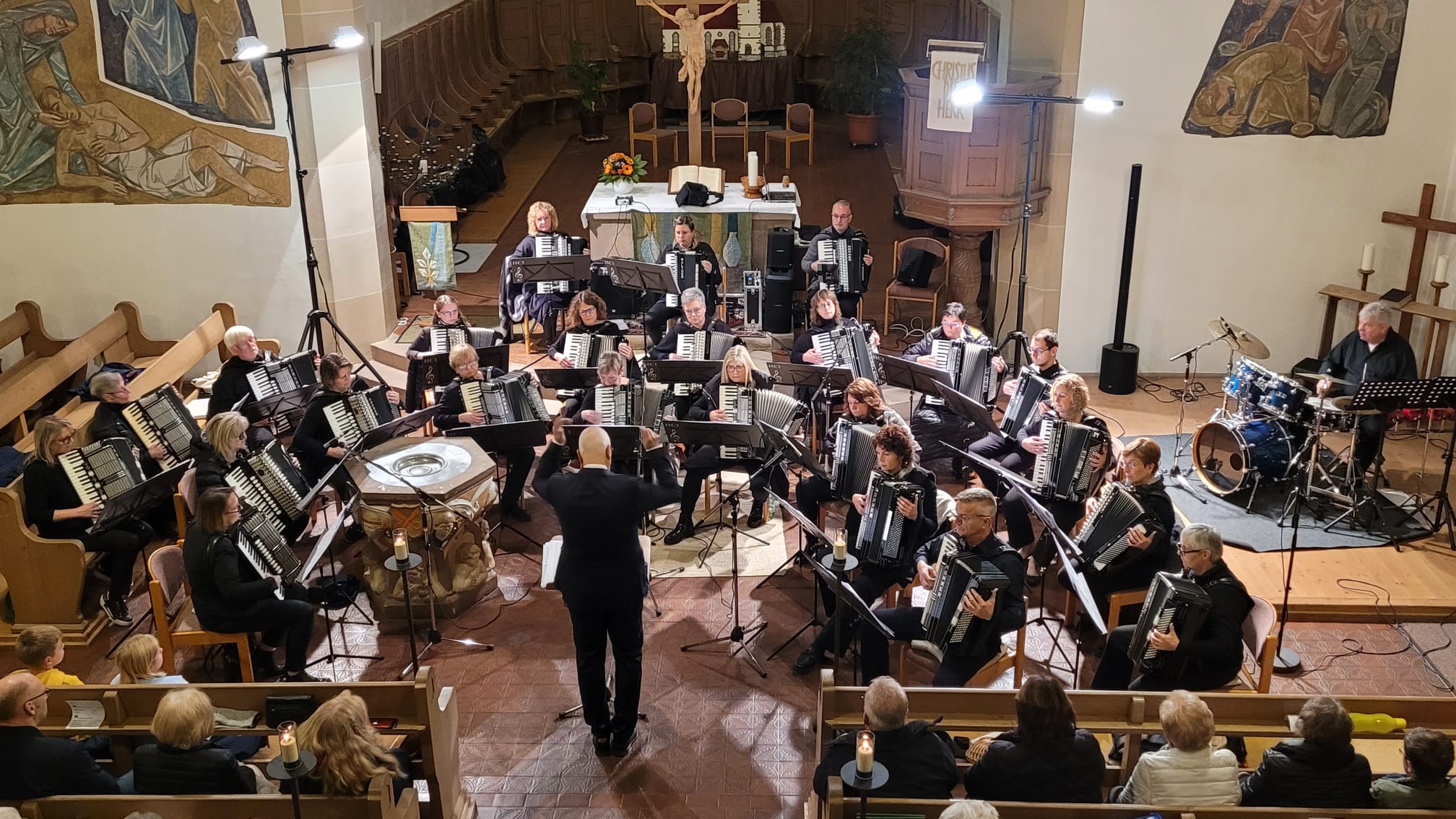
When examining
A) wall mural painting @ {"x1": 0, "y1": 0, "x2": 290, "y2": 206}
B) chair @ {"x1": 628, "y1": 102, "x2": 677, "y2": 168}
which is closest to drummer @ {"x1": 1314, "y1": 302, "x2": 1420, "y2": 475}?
wall mural painting @ {"x1": 0, "y1": 0, "x2": 290, "y2": 206}

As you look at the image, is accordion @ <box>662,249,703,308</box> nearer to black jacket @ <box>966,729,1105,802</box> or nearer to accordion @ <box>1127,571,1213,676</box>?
accordion @ <box>1127,571,1213,676</box>

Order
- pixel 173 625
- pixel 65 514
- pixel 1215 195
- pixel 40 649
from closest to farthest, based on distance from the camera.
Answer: pixel 40 649 < pixel 173 625 < pixel 65 514 < pixel 1215 195

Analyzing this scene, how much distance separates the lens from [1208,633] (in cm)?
679

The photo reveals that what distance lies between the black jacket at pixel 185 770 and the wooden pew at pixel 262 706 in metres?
0.29

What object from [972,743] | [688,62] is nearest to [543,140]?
[688,62]

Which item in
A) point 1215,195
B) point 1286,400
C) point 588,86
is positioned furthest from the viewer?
point 588,86

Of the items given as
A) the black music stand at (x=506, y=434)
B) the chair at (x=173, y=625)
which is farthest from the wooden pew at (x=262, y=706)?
the black music stand at (x=506, y=434)

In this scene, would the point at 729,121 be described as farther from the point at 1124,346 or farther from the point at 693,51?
the point at 1124,346

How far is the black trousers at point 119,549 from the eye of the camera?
28.5ft

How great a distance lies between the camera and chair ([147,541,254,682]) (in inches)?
299

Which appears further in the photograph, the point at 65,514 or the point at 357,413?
the point at 357,413

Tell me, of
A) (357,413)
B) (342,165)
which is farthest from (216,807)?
(342,165)

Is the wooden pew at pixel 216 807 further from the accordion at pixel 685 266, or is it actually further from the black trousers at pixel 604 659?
the accordion at pixel 685 266

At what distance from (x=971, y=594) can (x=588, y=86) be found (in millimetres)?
15786
